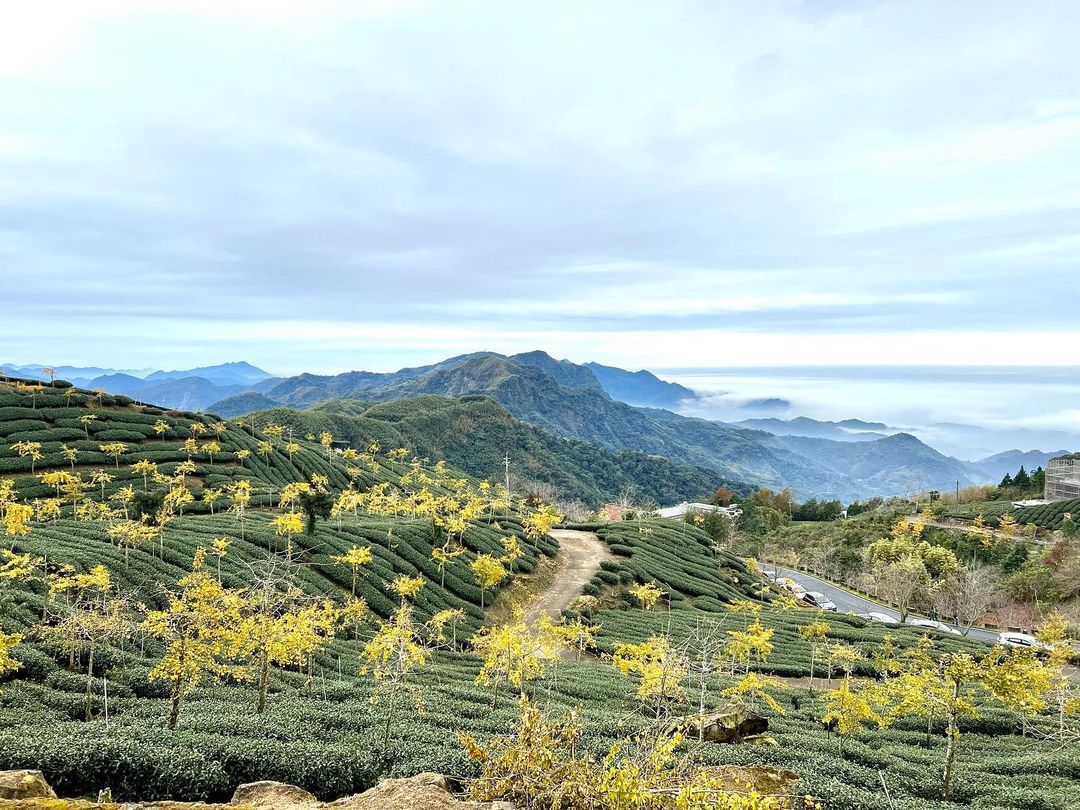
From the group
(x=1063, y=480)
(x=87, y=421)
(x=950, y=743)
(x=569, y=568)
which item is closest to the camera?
(x=950, y=743)

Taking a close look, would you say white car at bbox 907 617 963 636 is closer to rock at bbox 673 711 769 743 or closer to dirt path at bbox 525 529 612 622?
dirt path at bbox 525 529 612 622

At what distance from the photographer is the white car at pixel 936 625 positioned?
5327 cm

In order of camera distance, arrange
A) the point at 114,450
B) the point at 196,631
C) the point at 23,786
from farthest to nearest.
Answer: the point at 114,450 < the point at 196,631 < the point at 23,786

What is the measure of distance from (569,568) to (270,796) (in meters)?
46.7

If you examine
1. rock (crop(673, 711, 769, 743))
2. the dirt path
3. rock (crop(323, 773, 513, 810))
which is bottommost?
the dirt path

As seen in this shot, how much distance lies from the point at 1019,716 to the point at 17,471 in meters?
82.7

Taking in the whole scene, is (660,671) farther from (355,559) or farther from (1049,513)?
(1049,513)

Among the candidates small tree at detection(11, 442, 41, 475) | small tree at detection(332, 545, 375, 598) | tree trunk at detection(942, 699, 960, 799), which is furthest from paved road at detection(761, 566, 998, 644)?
small tree at detection(11, 442, 41, 475)

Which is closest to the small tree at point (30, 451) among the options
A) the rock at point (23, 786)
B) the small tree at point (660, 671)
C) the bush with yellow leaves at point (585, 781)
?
the rock at point (23, 786)

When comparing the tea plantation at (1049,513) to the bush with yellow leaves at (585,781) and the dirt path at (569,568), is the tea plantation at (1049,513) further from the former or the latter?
the bush with yellow leaves at (585,781)

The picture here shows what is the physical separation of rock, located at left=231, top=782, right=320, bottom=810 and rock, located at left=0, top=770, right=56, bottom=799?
8.96 ft

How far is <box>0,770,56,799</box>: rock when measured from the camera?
25.9ft

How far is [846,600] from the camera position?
248 feet

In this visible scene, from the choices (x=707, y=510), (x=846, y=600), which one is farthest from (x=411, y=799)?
(x=707, y=510)
